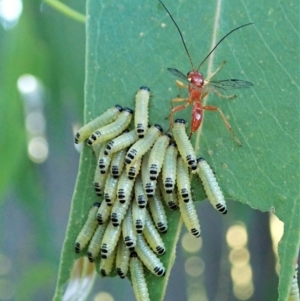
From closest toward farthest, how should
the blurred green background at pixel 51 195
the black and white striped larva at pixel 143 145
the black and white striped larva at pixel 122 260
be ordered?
the black and white striped larva at pixel 143 145
the black and white striped larva at pixel 122 260
the blurred green background at pixel 51 195

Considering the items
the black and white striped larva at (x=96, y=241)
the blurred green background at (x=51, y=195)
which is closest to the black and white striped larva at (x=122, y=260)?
the black and white striped larva at (x=96, y=241)

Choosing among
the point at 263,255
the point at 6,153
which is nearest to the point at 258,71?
the point at 6,153

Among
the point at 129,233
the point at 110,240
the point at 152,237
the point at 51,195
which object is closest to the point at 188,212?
the point at 152,237

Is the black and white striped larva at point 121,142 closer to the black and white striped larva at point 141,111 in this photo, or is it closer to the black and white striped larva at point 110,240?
the black and white striped larva at point 141,111

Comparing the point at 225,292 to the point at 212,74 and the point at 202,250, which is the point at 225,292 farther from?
the point at 212,74

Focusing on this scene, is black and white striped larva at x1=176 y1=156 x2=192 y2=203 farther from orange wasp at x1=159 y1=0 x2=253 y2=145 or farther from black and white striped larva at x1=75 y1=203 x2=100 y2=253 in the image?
black and white striped larva at x1=75 y1=203 x2=100 y2=253

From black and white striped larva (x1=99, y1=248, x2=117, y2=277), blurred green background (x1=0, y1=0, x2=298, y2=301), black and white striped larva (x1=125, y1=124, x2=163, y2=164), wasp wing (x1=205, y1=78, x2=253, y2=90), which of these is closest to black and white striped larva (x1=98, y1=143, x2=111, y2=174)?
black and white striped larva (x1=125, y1=124, x2=163, y2=164)

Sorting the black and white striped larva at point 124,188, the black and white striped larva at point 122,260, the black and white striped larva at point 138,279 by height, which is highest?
the black and white striped larva at point 124,188
